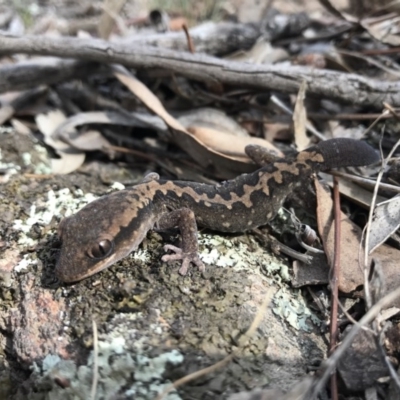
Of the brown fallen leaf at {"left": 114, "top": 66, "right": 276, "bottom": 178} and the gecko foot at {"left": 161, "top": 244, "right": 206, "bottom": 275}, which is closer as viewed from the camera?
the gecko foot at {"left": 161, "top": 244, "right": 206, "bottom": 275}

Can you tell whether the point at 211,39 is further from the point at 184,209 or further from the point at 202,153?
the point at 184,209

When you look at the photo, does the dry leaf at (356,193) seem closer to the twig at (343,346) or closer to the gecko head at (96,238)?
the twig at (343,346)

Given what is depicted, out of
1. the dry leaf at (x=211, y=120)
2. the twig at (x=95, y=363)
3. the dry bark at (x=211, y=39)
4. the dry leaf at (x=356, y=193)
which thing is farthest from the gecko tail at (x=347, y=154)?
the twig at (x=95, y=363)

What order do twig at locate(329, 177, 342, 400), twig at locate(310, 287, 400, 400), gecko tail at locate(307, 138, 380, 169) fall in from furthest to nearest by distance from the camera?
1. gecko tail at locate(307, 138, 380, 169)
2. twig at locate(329, 177, 342, 400)
3. twig at locate(310, 287, 400, 400)

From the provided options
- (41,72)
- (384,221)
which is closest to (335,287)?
(384,221)

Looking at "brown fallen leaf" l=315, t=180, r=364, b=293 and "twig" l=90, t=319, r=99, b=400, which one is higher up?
"brown fallen leaf" l=315, t=180, r=364, b=293

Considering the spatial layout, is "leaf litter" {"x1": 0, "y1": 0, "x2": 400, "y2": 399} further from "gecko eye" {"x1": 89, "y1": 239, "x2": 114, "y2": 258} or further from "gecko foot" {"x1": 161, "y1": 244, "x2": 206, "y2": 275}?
"gecko eye" {"x1": 89, "y1": 239, "x2": 114, "y2": 258}

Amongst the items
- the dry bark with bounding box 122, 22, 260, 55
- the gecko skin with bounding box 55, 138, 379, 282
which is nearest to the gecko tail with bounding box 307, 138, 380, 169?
the gecko skin with bounding box 55, 138, 379, 282
